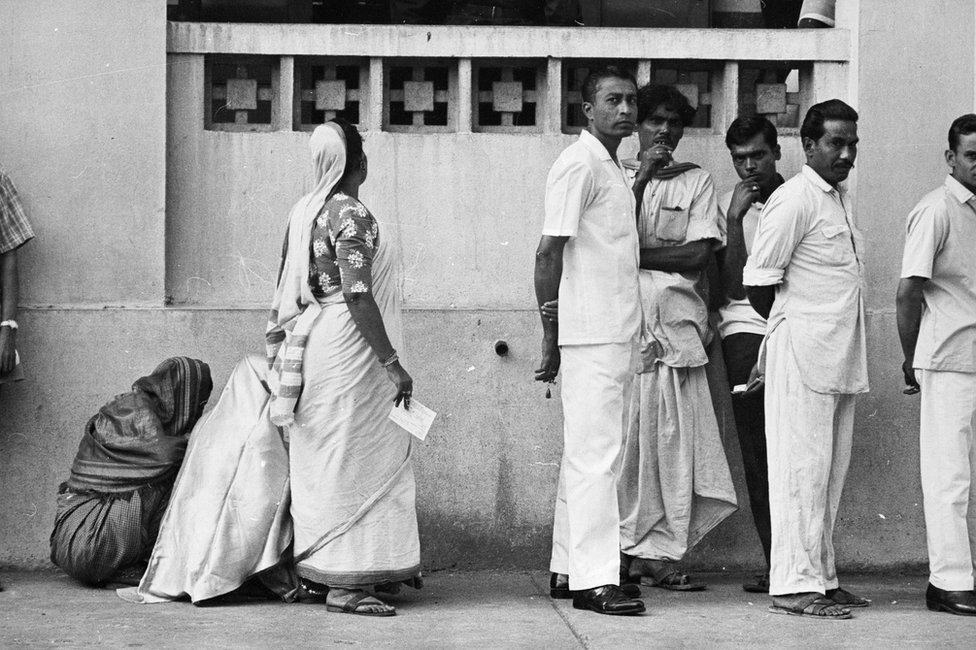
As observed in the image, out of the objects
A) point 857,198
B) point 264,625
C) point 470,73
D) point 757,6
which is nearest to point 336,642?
point 264,625

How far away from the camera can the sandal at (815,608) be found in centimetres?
533

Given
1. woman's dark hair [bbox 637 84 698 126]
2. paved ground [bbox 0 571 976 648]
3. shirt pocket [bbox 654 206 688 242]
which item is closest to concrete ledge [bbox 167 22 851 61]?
woman's dark hair [bbox 637 84 698 126]

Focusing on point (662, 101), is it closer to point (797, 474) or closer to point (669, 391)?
point (669, 391)

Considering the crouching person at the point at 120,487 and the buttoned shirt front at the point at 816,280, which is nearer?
the buttoned shirt front at the point at 816,280

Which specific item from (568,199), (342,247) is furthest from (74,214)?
(568,199)

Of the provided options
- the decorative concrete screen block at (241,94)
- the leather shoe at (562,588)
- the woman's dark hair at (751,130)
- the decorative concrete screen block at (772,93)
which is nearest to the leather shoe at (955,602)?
the leather shoe at (562,588)

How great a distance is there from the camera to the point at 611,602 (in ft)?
17.3

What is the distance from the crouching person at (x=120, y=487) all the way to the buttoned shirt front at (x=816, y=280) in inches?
94.0

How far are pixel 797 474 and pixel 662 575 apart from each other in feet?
2.81

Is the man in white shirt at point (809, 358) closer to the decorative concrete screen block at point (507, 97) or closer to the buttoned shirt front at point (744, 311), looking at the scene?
the buttoned shirt front at point (744, 311)

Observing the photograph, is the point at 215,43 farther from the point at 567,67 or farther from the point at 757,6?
the point at 757,6

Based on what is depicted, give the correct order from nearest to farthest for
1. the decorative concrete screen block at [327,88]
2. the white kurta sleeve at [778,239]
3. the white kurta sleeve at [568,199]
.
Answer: the white kurta sleeve at [568,199], the white kurta sleeve at [778,239], the decorative concrete screen block at [327,88]

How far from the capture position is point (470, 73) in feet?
20.9

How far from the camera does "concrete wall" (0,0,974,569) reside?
613cm
